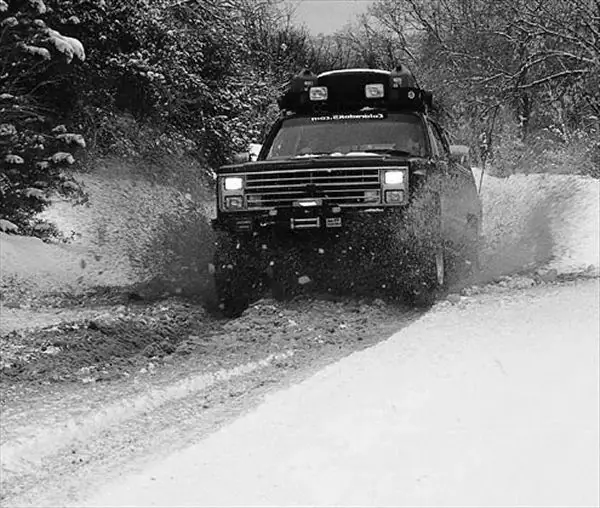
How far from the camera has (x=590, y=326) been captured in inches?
247

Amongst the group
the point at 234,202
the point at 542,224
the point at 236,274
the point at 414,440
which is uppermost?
the point at 234,202

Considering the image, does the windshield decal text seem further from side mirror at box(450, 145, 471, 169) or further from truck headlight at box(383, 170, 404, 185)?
truck headlight at box(383, 170, 404, 185)

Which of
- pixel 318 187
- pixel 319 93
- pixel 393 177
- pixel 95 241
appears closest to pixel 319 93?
pixel 319 93

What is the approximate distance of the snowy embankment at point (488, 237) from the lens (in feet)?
34.7

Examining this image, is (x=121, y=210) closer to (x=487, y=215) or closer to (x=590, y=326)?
(x=487, y=215)

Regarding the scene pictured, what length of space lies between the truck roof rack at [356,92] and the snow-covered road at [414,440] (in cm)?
447

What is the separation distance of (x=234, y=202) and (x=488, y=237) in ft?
14.5

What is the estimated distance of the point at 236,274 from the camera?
8273 millimetres

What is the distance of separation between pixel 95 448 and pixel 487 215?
874 centimetres

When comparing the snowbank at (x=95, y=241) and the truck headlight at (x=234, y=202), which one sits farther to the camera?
the snowbank at (x=95, y=241)

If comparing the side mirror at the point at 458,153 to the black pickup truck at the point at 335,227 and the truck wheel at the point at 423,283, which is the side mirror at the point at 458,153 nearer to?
the black pickup truck at the point at 335,227

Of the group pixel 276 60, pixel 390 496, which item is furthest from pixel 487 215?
pixel 276 60

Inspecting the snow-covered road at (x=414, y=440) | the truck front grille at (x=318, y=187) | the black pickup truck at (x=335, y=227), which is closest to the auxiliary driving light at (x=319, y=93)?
the black pickup truck at (x=335, y=227)

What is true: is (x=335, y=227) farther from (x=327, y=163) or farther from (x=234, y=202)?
(x=234, y=202)
